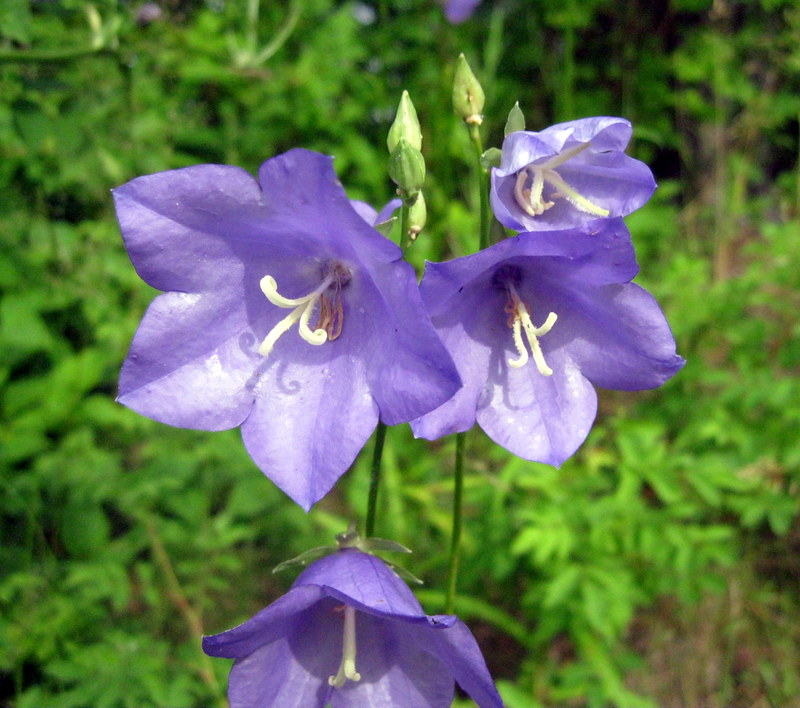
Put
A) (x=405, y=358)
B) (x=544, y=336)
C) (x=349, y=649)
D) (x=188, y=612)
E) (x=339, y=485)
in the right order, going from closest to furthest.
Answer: (x=405, y=358)
(x=349, y=649)
(x=544, y=336)
(x=188, y=612)
(x=339, y=485)

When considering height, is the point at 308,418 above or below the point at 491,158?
below

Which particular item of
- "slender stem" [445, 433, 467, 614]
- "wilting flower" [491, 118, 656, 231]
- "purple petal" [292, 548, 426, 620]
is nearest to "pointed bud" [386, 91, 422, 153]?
"wilting flower" [491, 118, 656, 231]

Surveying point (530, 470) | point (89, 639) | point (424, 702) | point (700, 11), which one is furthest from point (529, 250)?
point (700, 11)

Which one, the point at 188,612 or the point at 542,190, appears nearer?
the point at 542,190

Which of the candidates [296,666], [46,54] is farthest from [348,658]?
[46,54]

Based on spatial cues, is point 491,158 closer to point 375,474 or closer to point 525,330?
point 525,330

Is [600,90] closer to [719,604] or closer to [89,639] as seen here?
[719,604]

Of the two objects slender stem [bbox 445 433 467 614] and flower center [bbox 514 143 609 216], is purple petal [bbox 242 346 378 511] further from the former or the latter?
flower center [bbox 514 143 609 216]
